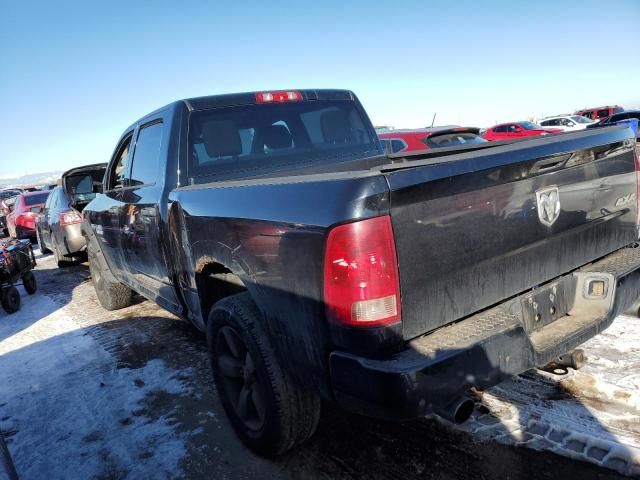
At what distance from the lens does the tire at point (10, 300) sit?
19.7 feet

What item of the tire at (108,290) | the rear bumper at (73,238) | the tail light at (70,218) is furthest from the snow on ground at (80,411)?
the tail light at (70,218)

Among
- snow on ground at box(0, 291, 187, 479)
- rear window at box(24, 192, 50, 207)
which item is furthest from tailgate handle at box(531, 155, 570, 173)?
rear window at box(24, 192, 50, 207)

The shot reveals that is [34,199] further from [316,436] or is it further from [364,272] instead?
[364,272]

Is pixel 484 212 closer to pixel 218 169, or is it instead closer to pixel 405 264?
pixel 405 264

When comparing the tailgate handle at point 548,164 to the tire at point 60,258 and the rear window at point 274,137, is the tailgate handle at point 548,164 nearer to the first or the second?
the rear window at point 274,137

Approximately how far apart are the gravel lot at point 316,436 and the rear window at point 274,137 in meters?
1.67

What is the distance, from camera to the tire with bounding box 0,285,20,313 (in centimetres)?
602

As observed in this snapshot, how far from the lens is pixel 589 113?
1375 inches

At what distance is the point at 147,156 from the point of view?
3.80 metres

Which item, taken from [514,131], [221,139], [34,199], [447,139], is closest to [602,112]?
[514,131]

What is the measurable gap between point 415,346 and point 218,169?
6.74ft

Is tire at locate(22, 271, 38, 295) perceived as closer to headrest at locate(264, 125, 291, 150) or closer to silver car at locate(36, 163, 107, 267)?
silver car at locate(36, 163, 107, 267)

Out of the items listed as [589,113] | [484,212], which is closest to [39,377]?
[484,212]

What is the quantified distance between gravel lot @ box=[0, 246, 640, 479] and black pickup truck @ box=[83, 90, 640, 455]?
0.34 metres
